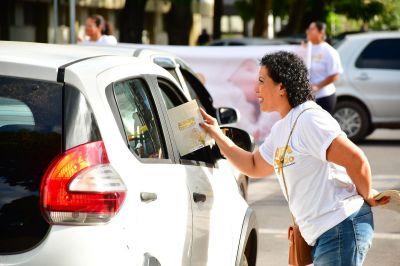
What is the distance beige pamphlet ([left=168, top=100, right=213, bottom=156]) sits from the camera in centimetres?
471

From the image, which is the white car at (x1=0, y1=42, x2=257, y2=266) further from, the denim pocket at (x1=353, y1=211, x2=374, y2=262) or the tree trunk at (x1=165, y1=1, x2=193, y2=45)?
the tree trunk at (x1=165, y1=1, x2=193, y2=45)

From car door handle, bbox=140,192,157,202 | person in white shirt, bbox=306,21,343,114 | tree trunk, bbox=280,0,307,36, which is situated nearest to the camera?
car door handle, bbox=140,192,157,202

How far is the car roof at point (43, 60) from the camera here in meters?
3.74

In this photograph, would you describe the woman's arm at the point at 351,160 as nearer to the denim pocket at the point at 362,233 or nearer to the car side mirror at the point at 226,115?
the denim pocket at the point at 362,233

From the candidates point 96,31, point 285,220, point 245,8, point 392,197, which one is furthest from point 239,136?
point 245,8

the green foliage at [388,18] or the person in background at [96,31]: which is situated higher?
the person in background at [96,31]

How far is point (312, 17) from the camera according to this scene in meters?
45.2

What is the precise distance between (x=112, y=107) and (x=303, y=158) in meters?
1.05

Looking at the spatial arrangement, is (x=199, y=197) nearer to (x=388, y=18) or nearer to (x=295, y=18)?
(x=295, y=18)

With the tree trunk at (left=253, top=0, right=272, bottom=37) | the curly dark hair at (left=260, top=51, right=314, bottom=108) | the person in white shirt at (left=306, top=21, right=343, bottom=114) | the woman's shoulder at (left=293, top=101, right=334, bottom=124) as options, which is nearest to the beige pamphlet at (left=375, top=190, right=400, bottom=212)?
the woman's shoulder at (left=293, top=101, right=334, bottom=124)

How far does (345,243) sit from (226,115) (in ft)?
11.6

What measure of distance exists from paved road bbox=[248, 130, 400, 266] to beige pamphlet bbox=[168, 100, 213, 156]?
2.86 m

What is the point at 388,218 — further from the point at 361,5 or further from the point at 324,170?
the point at 361,5

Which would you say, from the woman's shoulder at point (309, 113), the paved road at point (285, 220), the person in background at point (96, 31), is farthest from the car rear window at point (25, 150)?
the person in background at point (96, 31)
